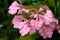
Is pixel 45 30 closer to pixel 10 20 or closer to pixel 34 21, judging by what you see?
pixel 34 21

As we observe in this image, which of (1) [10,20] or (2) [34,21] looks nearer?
(2) [34,21]

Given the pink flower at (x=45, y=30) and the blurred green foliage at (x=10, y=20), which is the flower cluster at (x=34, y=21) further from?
the blurred green foliage at (x=10, y=20)

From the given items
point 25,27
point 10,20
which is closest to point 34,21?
point 25,27

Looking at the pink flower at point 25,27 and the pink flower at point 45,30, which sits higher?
the pink flower at point 25,27

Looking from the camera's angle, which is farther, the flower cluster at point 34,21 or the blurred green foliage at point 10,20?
the blurred green foliage at point 10,20

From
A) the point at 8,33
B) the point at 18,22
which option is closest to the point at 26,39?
the point at 18,22

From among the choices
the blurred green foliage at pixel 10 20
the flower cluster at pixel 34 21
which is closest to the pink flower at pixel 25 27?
the flower cluster at pixel 34 21

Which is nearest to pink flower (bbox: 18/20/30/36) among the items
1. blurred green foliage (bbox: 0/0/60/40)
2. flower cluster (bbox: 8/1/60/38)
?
flower cluster (bbox: 8/1/60/38)

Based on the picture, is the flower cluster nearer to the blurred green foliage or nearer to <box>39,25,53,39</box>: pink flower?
<box>39,25,53,39</box>: pink flower

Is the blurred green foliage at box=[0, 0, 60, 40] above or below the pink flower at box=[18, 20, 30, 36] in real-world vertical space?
below

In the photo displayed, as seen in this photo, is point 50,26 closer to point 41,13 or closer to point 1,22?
point 41,13

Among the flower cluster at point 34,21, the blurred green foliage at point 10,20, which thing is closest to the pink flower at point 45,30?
the flower cluster at point 34,21
